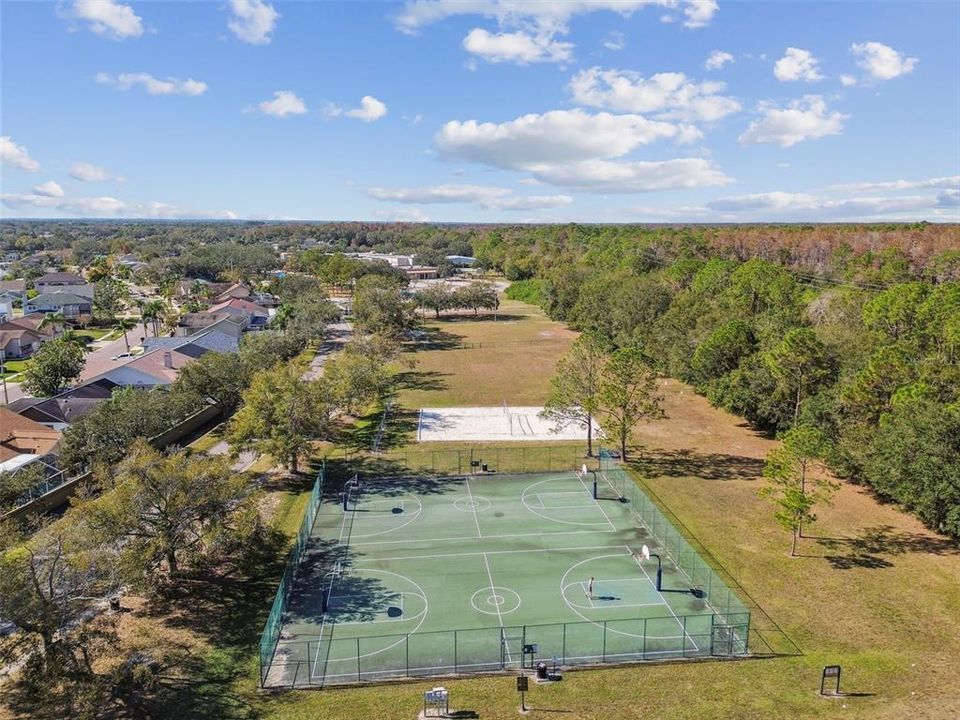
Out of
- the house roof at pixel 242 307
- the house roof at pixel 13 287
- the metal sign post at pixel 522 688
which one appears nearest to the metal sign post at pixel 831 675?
the metal sign post at pixel 522 688

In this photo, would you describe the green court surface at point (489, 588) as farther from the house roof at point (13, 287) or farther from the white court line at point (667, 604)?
the house roof at point (13, 287)

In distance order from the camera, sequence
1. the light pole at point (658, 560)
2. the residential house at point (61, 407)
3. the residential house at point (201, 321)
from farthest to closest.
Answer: the residential house at point (201, 321)
the residential house at point (61, 407)
the light pole at point (658, 560)

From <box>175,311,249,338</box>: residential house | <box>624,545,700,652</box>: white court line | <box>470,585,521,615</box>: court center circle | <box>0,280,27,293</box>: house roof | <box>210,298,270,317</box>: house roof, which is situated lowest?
<box>470,585,521,615</box>: court center circle

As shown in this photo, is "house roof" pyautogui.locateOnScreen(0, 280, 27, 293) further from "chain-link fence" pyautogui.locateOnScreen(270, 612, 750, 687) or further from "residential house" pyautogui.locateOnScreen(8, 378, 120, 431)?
"chain-link fence" pyautogui.locateOnScreen(270, 612, 750, 687)

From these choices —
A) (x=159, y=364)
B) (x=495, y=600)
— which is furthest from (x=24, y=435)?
(x=495, y=600)

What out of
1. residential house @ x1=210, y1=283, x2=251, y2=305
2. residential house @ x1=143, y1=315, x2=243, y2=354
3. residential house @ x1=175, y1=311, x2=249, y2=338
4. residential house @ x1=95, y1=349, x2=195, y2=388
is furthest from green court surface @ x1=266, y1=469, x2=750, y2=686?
residential house @ x1=210, y1=283, x2=251, y2=305

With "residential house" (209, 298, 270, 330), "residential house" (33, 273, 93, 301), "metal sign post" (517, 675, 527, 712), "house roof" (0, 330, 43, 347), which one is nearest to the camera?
"metal sign post" (517, 675, 527, 712)

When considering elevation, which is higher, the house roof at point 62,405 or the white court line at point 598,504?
the house roof at point 62,405

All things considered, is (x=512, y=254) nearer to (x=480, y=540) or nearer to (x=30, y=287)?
(x=30, y=287)
